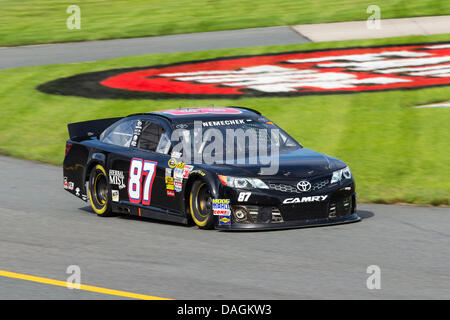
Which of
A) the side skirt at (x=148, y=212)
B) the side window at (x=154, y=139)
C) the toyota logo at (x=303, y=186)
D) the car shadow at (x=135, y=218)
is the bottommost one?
the car shadow at (x=135, y=218)

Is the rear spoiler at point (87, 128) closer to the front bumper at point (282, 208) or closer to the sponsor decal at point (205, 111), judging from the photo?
the sponsor decal at point (205, 111)

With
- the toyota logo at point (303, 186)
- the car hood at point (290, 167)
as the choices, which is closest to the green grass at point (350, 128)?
the car hood at point (290, 167)

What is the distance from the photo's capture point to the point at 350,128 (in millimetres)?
16766

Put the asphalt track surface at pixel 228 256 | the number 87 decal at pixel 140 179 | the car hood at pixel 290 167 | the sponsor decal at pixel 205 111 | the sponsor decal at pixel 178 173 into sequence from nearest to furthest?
the asphalt track surface at pixel 228 256 < the car hood at pixel 290 167 < the sponsor decal at pixel 178 173 < the number 87 decal at pixel 140 179 < the sponsor decal at pixel 205 111

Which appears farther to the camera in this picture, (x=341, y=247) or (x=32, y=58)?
(x=32, y=58)

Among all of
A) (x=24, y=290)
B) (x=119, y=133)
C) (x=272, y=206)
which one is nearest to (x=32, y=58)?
(x=119, y=133)

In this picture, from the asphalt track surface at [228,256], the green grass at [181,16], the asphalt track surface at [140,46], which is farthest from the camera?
the green grass at [181,16]

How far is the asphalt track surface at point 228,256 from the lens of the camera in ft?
23.8

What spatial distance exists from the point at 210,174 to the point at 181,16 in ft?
91.9

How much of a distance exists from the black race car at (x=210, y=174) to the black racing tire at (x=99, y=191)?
0.04ft

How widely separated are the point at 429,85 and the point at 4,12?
1055 inches

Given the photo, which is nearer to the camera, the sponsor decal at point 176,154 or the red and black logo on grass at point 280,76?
the sponsor decal at point 176,154

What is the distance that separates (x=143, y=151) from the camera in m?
11.0
